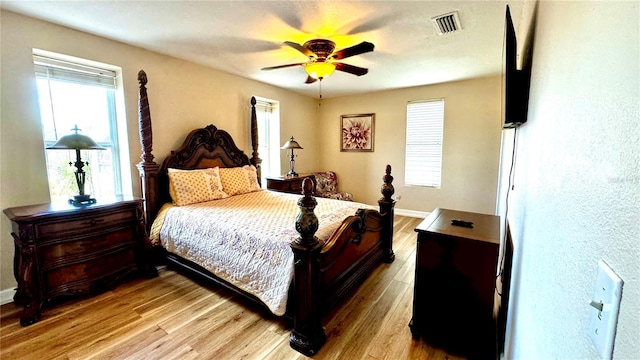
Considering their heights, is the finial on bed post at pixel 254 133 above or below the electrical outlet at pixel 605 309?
above

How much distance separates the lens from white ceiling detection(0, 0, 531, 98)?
2104 millimetres

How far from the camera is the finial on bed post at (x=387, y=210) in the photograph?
301cm

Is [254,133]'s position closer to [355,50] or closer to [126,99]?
[126,99]

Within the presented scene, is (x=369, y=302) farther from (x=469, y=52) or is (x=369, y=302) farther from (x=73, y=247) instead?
(x=469, y=52)

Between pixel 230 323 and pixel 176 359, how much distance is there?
1.39 feet

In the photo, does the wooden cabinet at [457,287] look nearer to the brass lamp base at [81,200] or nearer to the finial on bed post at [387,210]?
the finial on bed post at [387,210]

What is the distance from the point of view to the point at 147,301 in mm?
2348

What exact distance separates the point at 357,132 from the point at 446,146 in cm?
170

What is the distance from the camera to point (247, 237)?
2127 mm

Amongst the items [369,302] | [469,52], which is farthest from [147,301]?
[469,52]

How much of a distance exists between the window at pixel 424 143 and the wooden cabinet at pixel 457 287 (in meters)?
3.05

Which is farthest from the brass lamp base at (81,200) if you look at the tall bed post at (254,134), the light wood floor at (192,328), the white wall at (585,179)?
the white wall at (585,179)

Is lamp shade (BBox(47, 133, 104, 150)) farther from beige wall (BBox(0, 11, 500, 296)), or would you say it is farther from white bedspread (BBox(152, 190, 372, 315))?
white bedspread (BBox(152, 190, 372, 315))

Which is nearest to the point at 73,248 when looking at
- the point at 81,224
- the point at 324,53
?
the point at 81,224
